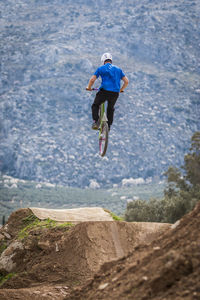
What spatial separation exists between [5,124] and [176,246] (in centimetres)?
17372

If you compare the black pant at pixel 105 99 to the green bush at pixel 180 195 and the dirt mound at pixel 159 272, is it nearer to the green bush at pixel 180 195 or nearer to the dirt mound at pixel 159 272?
the dirt mound at pixel 159 272

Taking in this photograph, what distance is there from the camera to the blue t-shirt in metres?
11.0

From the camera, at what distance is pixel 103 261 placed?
31.7 feet

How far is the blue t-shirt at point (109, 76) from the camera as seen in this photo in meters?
11.0

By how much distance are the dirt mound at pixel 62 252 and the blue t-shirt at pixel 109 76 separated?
11.3 ft

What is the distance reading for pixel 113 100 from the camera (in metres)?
11.4

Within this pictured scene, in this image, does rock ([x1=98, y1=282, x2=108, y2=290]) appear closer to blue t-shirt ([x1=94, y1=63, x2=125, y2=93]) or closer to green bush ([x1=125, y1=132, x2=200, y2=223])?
blue t-shirt ([x1=94, y1=63, x2=125, y2=93])

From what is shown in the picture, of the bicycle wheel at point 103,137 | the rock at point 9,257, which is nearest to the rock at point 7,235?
the rock at point 9,257

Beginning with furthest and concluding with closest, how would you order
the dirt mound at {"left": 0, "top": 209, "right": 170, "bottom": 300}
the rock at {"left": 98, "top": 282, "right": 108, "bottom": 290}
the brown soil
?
the dirt mound at {"left": 0, "top": 209, "right": 170, "bottom": 300} < the rock at {"left": 98, "top": 282, "right": 108, "bottom": 290} < the brown soil

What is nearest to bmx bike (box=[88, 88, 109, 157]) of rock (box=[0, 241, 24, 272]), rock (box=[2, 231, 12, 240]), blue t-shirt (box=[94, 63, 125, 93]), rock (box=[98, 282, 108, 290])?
blue t-shirt (box=[94, 63, 125, 93])

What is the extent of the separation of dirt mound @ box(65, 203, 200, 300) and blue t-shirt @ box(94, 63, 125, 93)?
18.9 ft

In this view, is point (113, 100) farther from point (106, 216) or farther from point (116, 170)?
point (116, 170)

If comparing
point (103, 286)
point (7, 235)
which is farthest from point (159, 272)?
point (7, 235)

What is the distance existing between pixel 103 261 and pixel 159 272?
529 cm
